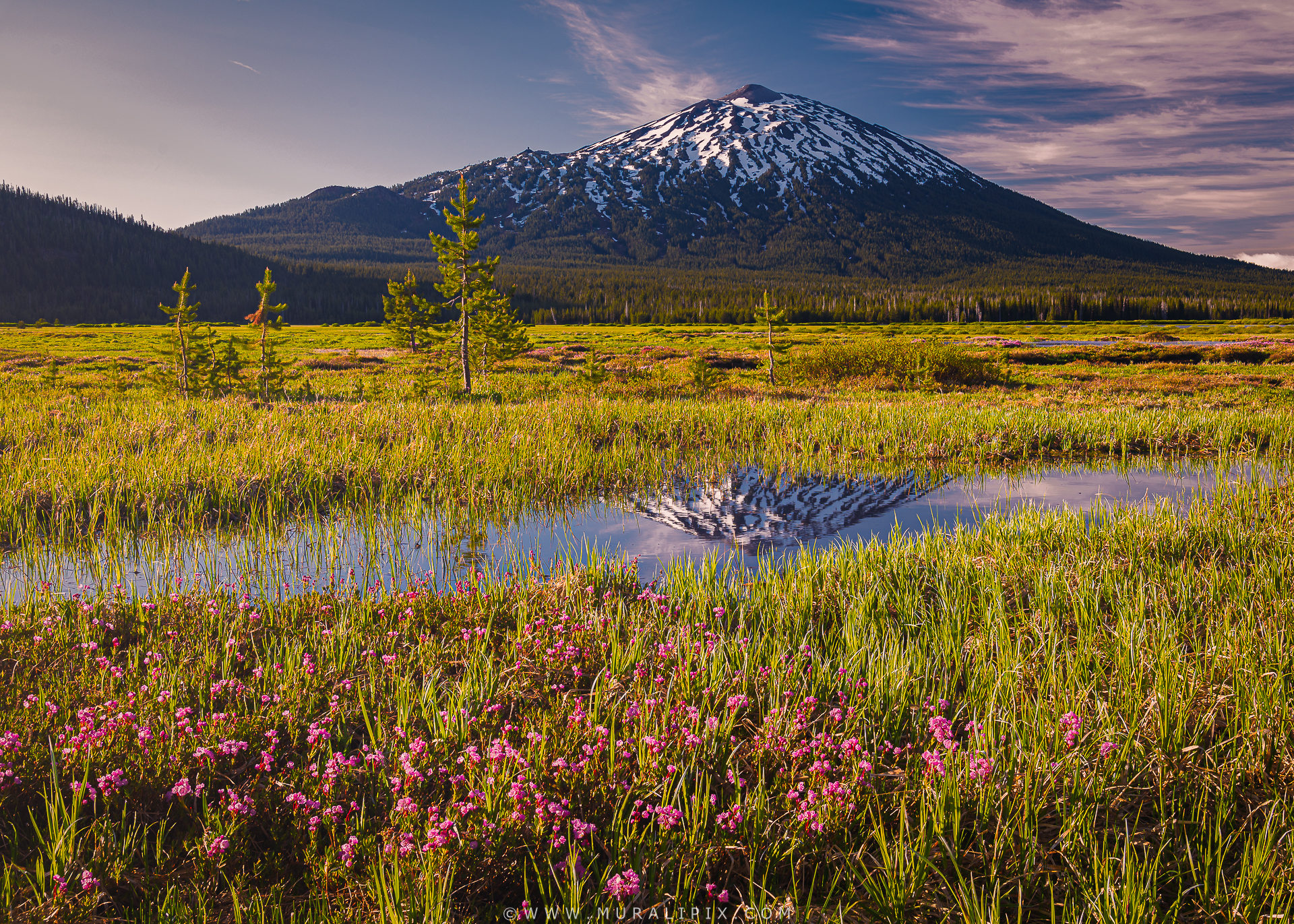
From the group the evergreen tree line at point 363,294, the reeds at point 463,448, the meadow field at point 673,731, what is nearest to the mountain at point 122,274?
the evergreen tree line at point 363,294

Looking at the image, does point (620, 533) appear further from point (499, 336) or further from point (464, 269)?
point (499, 336)

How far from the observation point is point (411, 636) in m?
4.49

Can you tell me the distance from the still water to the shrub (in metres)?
18.4

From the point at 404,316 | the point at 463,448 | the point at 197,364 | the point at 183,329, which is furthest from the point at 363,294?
the point at 463,448

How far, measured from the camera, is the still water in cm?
592

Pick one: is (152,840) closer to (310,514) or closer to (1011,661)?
(1011,661)

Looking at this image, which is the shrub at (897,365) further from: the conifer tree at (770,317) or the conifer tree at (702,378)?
the conifer tree at (702,378)

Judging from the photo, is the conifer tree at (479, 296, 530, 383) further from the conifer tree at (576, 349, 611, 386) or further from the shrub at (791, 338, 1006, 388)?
the shrub at (791, 338, 1006, 388)

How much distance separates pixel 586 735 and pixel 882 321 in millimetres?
127700

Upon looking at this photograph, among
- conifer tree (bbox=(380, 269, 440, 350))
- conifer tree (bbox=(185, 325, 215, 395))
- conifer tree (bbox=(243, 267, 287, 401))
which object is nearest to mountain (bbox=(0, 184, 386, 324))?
conifer tree (bbox=(380, 269, 440, 350))

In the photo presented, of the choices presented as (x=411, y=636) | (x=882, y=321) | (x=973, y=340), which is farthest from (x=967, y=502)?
(x=882, y=321)

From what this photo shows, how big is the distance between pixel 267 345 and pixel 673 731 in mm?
21827

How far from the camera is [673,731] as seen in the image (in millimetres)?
3145

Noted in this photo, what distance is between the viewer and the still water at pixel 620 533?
5.92m
